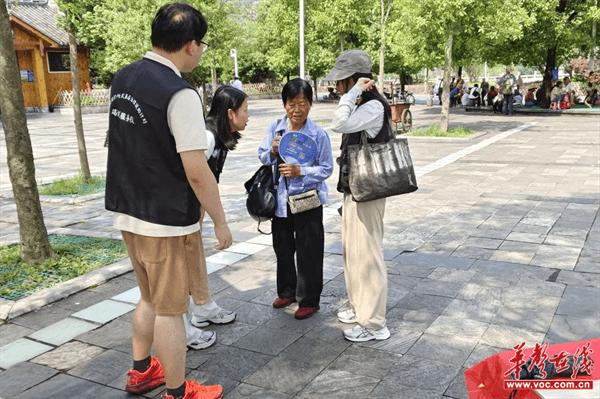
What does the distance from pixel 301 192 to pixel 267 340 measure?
1045 millimetres

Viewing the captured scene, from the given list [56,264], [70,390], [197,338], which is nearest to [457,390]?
[197,338]

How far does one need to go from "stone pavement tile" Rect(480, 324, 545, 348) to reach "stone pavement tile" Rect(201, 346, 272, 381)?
1.47m

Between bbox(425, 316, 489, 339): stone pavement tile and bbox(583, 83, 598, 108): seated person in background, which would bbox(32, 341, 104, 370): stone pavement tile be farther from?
bbox(583, 83, 598, 108): seated person in background

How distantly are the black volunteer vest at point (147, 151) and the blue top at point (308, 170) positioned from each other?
4.25ft

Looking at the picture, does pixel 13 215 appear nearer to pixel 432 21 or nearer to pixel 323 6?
pixel 432 21

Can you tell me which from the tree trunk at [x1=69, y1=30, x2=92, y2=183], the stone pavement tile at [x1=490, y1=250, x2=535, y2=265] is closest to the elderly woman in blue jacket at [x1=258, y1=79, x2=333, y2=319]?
Result: the stone pavement tile at [x1=490, y1=250, x2=535, y2=265]

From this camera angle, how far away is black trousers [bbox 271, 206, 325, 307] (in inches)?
157

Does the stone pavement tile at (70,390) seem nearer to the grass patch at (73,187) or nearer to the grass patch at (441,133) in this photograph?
the grass patch at (73,187)

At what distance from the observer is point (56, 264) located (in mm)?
5277

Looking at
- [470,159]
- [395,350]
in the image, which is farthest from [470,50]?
[395,350]

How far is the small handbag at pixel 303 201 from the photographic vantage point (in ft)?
12.5

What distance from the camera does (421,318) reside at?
404 cm

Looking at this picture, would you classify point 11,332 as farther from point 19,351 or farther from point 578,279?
point 578,279

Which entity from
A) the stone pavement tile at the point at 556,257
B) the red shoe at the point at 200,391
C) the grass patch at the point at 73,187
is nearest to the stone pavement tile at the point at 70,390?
the red shoe at the point at 200,391
